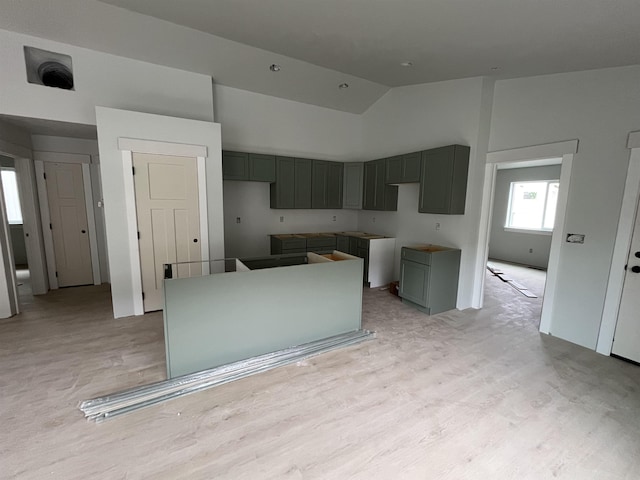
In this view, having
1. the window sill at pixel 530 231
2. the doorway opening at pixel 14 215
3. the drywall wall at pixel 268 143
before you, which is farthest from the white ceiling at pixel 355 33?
the window sill at pixel 530 231

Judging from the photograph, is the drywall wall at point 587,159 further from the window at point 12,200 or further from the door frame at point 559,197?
the window at point 12,200

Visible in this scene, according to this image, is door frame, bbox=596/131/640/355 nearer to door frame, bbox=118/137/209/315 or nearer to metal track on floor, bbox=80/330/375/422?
metal track on floor, bbox=80/330/375/422

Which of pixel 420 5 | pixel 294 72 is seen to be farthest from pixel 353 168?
pixel 420 5

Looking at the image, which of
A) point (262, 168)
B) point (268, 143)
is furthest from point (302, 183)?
point (268, 143)

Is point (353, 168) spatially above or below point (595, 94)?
below

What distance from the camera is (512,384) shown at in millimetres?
2510

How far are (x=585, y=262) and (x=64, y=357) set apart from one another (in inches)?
217

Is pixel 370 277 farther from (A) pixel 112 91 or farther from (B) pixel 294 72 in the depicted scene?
(A) pixel 112 91

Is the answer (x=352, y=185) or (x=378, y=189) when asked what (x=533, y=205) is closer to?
(x=378, y=189)

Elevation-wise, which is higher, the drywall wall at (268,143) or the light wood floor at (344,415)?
the drywall wall at (268,143)

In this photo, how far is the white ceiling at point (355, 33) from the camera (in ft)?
7.64

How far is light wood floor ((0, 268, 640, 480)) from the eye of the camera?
1.73 metres

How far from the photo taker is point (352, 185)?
19.2 ft

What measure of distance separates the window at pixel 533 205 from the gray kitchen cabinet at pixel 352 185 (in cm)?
466
